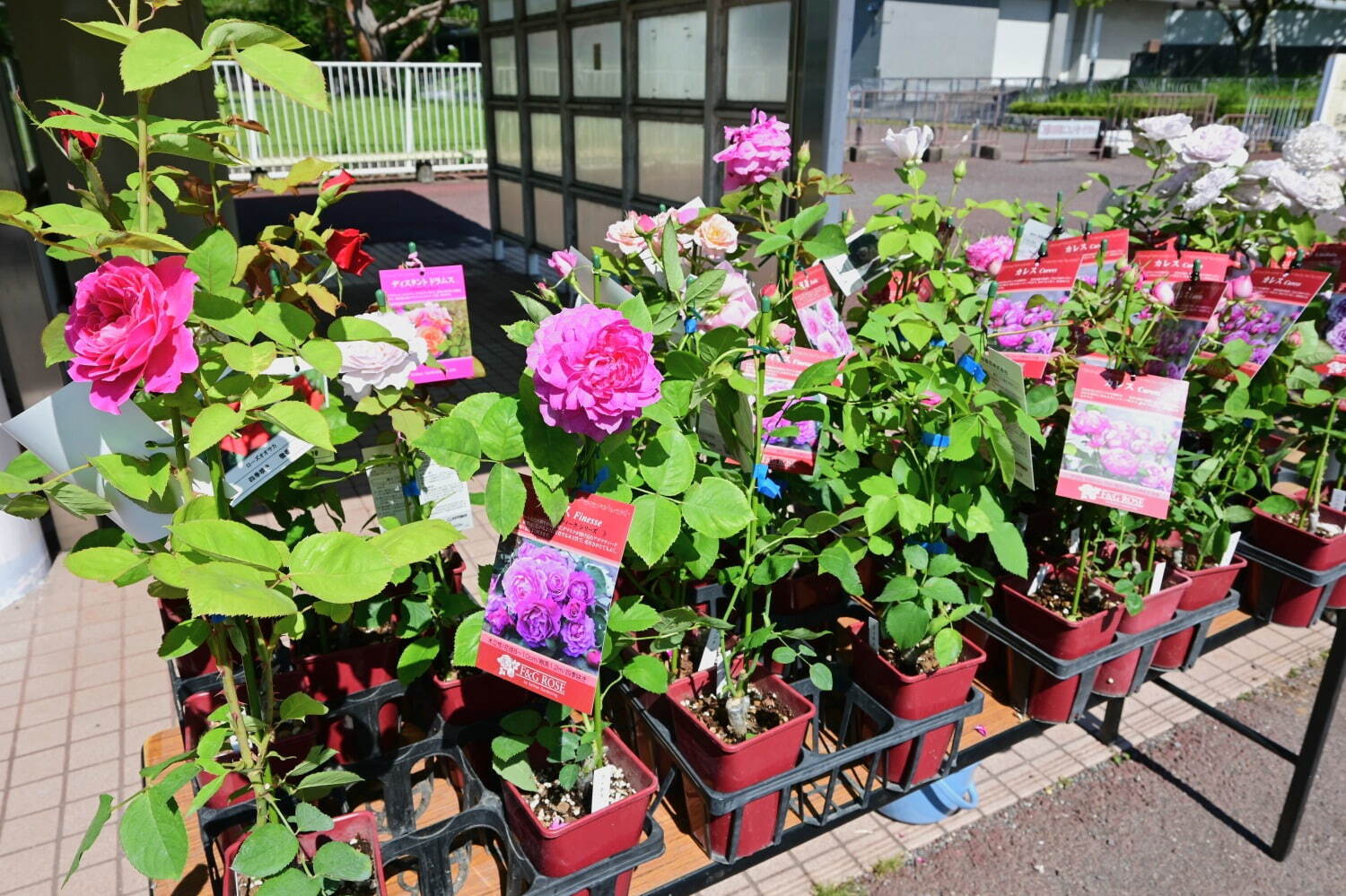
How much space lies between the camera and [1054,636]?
138 centimetres

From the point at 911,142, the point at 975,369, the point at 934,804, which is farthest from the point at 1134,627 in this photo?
the point at 911,142

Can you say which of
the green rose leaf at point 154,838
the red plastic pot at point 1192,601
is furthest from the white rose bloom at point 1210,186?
the green rose leaf at point 154,838

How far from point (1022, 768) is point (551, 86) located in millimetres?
4845

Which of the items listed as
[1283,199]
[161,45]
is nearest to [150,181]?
[161,45]

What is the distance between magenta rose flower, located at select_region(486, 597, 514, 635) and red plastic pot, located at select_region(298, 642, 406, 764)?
38 cm

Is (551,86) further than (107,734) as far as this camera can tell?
Yes

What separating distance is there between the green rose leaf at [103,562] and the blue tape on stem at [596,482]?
1.38 ft

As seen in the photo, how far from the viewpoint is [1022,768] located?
224 centimetres

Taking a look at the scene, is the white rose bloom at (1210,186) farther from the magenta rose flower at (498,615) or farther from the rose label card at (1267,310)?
the magenta rose flower at (498,615)

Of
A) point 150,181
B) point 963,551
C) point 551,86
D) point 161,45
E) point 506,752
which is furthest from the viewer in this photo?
point 551,86

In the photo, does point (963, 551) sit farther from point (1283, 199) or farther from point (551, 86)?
point (551, 86)

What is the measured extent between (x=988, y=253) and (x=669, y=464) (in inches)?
41.5

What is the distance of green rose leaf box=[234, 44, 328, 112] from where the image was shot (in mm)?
661

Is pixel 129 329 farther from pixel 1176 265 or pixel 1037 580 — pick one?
pixel 1176 265
